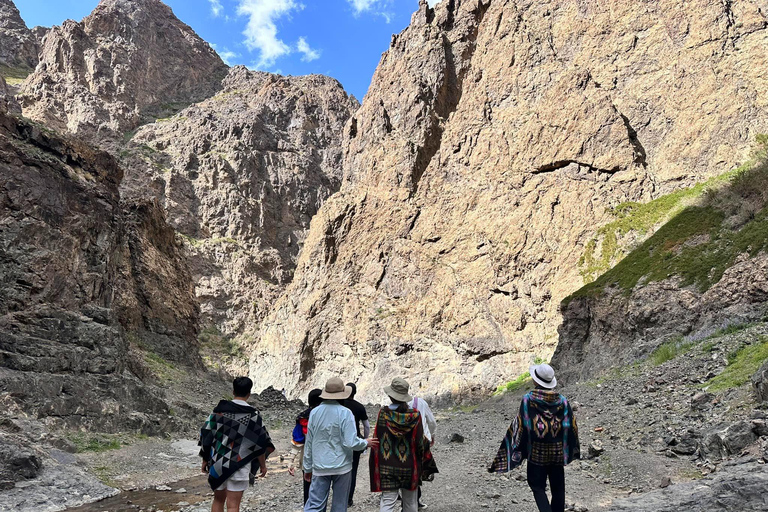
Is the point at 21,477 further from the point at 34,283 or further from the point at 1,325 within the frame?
the point at 34,283

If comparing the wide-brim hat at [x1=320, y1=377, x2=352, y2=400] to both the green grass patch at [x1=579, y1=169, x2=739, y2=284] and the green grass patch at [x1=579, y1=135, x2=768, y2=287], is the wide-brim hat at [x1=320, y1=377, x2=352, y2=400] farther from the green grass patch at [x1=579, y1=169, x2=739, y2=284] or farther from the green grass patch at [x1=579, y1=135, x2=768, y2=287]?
the green grass patch at [x1=579, y1=169, x2=739, y2=284]

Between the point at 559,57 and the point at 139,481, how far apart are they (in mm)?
46273

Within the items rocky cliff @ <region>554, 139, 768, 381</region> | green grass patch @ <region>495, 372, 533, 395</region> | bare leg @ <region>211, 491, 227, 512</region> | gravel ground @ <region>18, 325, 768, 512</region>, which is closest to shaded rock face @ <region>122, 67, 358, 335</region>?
green grass patch @ <region>495, 372, 533, 395</region>

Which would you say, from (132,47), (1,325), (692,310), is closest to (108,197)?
(1,325)

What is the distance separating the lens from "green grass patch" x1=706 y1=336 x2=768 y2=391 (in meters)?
8.23

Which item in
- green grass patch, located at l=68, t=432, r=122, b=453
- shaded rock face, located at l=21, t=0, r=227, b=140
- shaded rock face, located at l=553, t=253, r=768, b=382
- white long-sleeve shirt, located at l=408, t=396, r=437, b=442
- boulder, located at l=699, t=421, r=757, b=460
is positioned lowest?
green grass patch, located at l=68, t=432, r=122, b=453

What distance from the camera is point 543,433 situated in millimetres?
4863

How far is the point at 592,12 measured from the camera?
4209 cm

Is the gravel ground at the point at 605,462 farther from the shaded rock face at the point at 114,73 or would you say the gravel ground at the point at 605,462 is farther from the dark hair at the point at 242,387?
the shaded rock face at the point at 114,73

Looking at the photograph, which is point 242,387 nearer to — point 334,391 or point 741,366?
point 334,391

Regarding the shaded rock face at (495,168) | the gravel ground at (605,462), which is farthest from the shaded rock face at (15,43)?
the gravel ground at (605,462)

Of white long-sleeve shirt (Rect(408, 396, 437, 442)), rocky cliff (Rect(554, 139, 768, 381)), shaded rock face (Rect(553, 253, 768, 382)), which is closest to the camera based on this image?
white long-sleeve shirt (Rect(408, 396, 437, 442))

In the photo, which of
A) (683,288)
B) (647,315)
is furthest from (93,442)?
(683,288)

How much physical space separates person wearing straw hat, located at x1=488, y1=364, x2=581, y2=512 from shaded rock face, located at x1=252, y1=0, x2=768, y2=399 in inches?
1139
